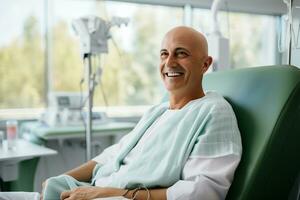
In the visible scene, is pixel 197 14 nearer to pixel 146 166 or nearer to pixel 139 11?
pixel 139 11

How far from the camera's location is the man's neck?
140 cm

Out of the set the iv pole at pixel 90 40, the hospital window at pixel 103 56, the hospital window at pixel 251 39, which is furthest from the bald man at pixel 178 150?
the hospital window at pixel 251 39

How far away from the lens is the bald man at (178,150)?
3.65 feet

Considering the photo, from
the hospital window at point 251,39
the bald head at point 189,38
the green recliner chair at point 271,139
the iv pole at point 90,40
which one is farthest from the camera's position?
the hospital window at point 251,39

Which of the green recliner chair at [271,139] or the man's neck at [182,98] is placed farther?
the man's neck at [182,98]

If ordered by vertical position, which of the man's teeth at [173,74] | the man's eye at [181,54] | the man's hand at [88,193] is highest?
the man's eye at [181,54]

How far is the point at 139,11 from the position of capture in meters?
3.59

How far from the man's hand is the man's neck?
432mm

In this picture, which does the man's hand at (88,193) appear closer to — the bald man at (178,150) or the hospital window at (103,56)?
the bald man at (178,150)

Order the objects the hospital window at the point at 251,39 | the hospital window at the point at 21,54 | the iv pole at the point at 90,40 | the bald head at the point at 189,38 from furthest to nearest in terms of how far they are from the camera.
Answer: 1. the hospital window at the point at 251,39
2. the hospital window at the point at 21,54
3. the iv pole at the point at 90,40
4. the bald head at the point at 189,38

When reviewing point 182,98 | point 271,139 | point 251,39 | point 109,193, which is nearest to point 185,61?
point 182,98

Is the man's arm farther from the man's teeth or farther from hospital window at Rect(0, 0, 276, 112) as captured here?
hospital window at Rect(0, 0, 276, 112)

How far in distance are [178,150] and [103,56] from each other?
2.22 metres

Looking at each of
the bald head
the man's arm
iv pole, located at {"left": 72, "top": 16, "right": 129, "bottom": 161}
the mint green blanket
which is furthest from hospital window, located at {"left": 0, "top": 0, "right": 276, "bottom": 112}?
the man's arm
